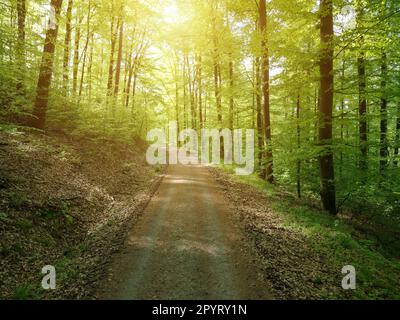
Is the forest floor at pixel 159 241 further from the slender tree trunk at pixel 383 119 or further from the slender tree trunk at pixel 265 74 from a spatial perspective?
the slender tree trunk at pixel 383 119

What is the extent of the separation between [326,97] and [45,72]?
13.0 m

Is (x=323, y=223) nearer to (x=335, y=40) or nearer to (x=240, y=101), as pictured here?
(x=335, y=40)

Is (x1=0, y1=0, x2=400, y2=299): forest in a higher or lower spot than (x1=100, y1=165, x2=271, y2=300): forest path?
higher

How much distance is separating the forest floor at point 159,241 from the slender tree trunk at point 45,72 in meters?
1.22

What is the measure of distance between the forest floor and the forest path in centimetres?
3

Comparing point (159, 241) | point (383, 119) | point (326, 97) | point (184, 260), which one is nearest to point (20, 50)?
point (159, 241)

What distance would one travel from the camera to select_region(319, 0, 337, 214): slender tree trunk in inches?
403

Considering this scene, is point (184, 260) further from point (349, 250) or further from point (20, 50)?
point (20, 50)

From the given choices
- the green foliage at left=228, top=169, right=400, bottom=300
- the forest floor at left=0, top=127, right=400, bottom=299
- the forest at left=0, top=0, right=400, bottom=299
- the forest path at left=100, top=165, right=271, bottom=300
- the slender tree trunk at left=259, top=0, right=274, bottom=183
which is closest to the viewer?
the forest path at left=100, top=165, right=271, bottom=300

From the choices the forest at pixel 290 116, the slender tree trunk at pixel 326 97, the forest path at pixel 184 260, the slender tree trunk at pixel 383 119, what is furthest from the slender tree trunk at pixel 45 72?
the slender tree trunk at pixel 383 119

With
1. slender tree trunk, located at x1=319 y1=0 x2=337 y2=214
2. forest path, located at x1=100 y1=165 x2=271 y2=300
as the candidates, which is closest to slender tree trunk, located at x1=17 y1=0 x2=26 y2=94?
forest path, located at x1=100 y1=165 x2=271 y2=300

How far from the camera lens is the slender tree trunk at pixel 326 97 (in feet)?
33.6

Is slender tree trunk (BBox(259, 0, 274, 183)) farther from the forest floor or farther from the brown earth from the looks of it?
the brown earth
